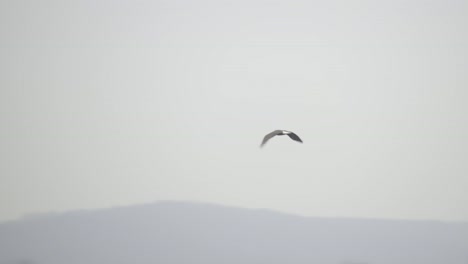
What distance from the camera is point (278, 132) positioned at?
33.9m

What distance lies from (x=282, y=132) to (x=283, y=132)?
0.37 feet

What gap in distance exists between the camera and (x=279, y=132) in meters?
33.9

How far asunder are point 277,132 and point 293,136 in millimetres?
1099

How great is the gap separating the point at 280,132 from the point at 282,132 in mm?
283

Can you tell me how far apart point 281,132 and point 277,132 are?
375mm

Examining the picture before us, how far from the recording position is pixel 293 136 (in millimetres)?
34375

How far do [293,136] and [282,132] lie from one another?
0.68m

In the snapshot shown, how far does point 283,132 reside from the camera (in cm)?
3438

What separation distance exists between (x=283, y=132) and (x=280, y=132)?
397 millimetres

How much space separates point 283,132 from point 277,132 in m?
0.63

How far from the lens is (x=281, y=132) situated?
112 feet

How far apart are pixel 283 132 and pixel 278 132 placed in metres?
0.57

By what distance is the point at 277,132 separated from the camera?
3388 centimetres
